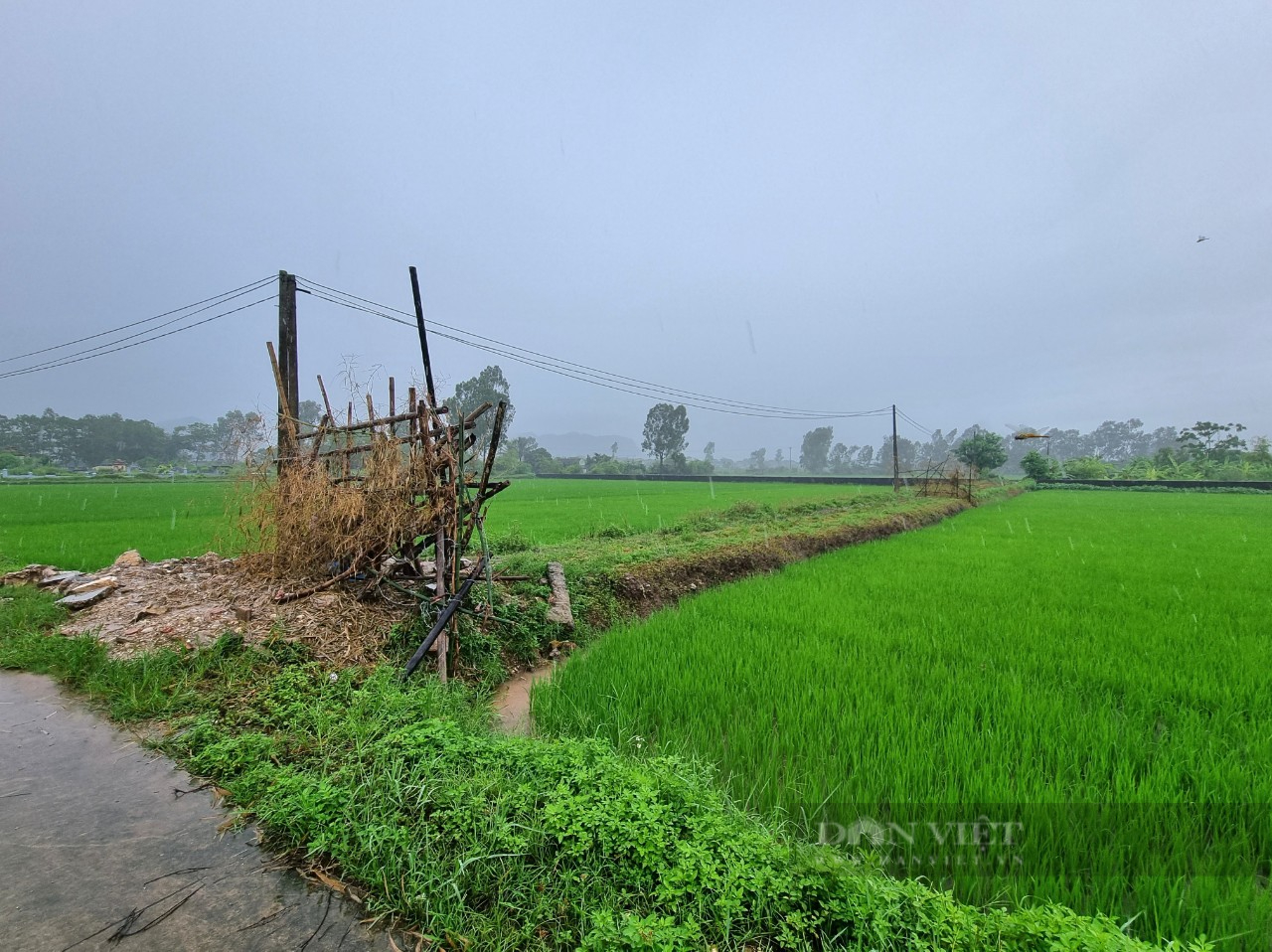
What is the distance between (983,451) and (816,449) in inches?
2534

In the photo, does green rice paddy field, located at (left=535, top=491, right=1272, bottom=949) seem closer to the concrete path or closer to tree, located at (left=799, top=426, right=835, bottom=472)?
the concrete path

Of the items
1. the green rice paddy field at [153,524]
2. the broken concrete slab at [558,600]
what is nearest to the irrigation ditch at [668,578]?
the broken concrete slab at [558,600]

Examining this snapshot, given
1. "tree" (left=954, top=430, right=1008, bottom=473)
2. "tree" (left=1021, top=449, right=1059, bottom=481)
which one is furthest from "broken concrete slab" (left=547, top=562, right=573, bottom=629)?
"tree" (left=1021, top=449, right=1059, bottom=481)

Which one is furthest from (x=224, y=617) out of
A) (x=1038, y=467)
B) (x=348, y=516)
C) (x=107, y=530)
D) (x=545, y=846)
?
(x=1038, y=467)

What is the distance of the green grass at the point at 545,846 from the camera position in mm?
1561

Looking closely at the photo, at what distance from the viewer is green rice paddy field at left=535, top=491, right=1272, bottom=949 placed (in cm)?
201

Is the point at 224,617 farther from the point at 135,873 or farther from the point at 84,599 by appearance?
the point at 135,873

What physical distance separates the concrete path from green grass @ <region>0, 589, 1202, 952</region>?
0.14 m

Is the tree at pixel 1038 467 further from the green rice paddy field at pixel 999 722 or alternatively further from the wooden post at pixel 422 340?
the wooden post at pixel 422 340

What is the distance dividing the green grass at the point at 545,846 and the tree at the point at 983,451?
1694 inches

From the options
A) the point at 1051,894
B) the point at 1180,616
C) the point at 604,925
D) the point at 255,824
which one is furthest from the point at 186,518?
the point at 1180,616

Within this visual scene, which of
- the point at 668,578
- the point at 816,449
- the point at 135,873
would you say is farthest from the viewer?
the point at 816,449

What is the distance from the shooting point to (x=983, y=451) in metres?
38.7

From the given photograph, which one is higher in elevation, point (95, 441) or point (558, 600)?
point (95, 441)
